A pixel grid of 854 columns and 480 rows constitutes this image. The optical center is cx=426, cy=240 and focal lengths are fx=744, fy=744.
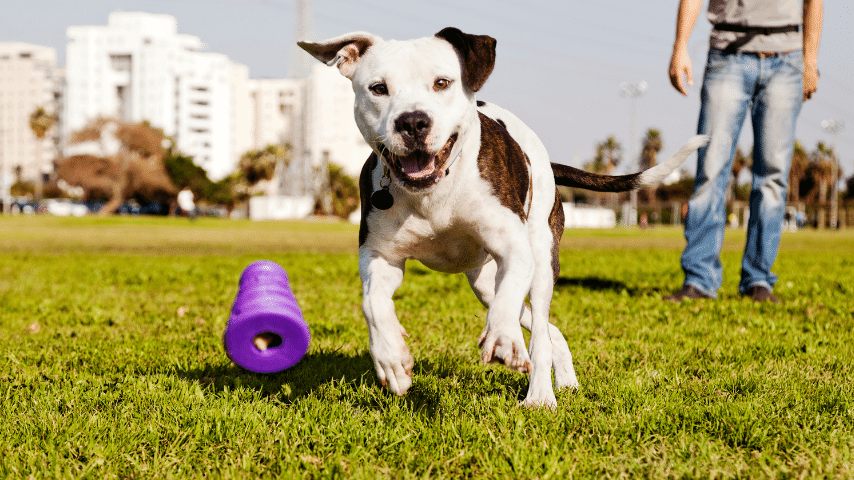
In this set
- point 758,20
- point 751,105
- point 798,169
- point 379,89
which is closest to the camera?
point 379,89

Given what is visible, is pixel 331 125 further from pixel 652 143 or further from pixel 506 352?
pixel 506 352

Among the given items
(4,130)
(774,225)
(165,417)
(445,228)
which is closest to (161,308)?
(165,417)

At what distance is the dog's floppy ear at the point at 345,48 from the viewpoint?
350 centimetres

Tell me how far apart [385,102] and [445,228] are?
0.64 metres

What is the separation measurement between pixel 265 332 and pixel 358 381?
0.57 m

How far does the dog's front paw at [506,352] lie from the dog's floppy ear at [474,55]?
1182 millimetres

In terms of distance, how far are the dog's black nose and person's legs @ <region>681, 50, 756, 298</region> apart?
464cm

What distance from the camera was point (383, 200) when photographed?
135 inches

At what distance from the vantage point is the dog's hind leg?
3.72m

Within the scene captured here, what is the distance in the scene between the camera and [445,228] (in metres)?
3.44

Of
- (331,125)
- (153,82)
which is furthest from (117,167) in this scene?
(331,125)

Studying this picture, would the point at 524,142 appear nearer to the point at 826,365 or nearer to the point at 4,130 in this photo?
the point at 826,365

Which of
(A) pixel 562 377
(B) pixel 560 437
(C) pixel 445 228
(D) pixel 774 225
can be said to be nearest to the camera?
(B) pixel 560 437

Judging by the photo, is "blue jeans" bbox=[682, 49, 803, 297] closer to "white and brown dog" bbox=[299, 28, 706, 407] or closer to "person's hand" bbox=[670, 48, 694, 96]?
"person's hand" bbox=[670, 48, 694, 96]
